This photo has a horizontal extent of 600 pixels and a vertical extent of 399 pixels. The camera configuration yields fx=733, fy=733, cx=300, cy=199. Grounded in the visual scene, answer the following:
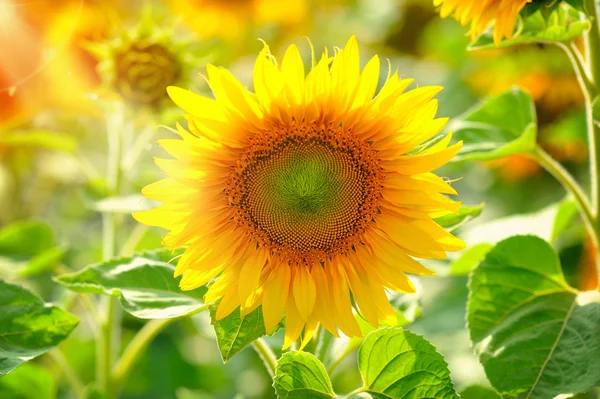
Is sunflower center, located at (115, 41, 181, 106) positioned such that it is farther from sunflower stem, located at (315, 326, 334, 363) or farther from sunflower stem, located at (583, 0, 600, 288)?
sunflower stem, located at (583, 0, 600, 288)

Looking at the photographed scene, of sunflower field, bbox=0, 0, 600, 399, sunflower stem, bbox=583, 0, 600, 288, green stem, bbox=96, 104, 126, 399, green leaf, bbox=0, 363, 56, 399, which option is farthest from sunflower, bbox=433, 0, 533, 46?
green leaf, bbox=0, 363, 56, 399

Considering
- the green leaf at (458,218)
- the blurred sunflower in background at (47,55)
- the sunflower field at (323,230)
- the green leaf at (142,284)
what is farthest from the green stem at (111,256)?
the green leaf at (458,218)

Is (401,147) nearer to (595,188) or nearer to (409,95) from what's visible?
(409,95)

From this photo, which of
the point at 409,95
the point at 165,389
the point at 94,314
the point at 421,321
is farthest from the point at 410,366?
the point at 165,389

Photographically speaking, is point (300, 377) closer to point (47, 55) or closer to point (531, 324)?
point (531, 324)

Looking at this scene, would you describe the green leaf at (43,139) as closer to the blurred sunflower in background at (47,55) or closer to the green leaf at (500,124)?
the blurred sunflower in background at (47,55)

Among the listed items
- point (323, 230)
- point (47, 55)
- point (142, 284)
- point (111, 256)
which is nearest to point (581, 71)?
point (323, 230)
